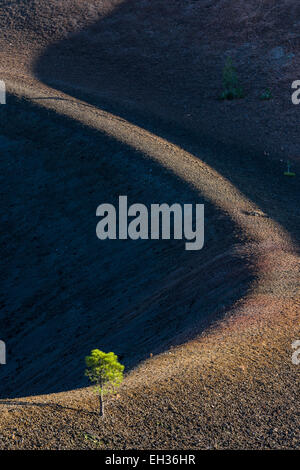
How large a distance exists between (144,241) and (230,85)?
1419 cm

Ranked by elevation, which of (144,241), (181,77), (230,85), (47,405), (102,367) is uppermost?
(181,77)

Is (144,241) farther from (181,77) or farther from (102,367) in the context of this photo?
(181,77)

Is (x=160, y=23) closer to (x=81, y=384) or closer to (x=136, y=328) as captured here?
(x=136, y=328)

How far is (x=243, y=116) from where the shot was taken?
95.3 feet

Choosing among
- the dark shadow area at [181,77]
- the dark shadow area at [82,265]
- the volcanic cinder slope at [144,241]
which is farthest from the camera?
the dark shadow area at [181,77]

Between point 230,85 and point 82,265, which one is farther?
point 230,85

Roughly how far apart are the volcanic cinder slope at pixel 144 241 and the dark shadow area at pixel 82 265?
7 centimetres

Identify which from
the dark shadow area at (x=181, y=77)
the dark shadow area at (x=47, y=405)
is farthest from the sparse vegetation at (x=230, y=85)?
the dark shadow area at (x=47, y=405)

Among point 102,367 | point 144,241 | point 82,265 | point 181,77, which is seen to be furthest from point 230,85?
point 102,367

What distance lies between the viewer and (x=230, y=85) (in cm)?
3053

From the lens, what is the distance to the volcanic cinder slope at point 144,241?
1082 centimetres

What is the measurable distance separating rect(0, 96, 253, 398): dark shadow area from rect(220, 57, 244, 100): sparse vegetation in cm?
890

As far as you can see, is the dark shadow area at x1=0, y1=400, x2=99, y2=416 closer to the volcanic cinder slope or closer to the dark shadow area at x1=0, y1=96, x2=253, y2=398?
the volcanic cinder slope

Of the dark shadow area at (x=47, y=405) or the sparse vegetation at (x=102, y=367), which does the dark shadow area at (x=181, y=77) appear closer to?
the sparse vegetation at (x=102, y=367)
